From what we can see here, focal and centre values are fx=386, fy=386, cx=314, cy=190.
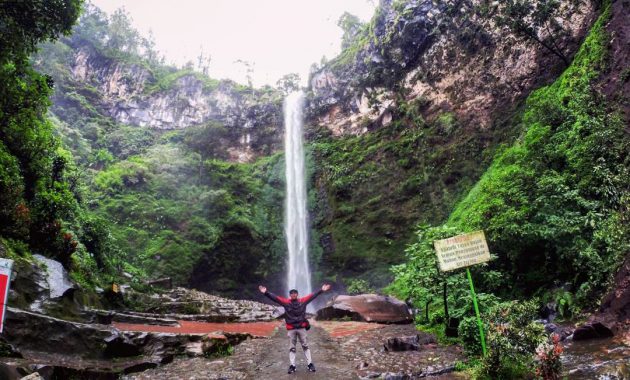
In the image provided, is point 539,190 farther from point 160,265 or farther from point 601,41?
point 160,265

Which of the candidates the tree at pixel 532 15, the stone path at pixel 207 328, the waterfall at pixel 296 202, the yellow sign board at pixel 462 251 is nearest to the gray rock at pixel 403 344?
the yellow sign board at pixel 462 251

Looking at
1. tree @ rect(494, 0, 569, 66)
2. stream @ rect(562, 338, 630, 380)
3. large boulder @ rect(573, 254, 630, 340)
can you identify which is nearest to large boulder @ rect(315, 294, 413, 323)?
large boulder @ rect(573, 254, 630, 340)

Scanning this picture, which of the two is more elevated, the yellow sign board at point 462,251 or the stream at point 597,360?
the yellow sign board at point 462,251

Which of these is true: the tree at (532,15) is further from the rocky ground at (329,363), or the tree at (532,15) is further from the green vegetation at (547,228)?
the rocky ground at (329,363)

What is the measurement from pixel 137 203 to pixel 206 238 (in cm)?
741

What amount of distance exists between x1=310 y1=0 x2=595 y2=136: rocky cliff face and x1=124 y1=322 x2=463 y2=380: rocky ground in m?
17.5

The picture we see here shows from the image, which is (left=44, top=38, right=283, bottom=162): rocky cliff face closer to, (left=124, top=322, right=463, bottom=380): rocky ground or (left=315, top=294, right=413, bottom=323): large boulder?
(left=315, top=294, right=413, bottom=323): large boulder

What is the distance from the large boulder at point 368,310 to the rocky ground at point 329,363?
3530 millimetres

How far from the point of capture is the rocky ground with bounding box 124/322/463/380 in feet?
19.5

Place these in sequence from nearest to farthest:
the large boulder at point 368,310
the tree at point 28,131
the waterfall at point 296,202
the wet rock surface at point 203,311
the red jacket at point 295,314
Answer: the red jacket at point 295,314 → the tree at point 28,131 → the large boulder at point 368,310 → the wet rock surface at point 203,311 → the waterfall at point 296,202

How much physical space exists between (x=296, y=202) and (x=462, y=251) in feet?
84.0

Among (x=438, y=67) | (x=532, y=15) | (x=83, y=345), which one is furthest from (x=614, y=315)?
(x=438, y=67)

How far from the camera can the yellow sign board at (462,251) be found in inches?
229

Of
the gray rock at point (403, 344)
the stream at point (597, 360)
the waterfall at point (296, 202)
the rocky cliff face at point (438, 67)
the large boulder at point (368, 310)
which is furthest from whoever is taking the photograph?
the waterfall at point (296, 202)
